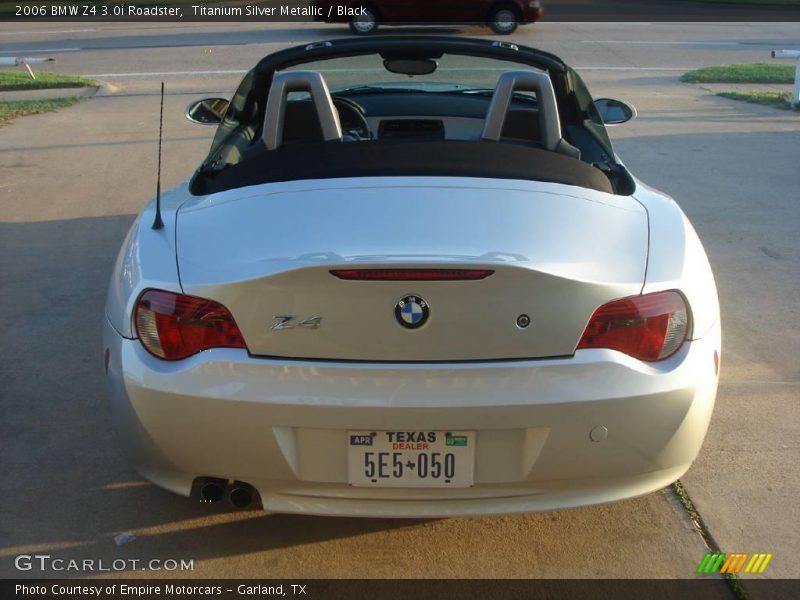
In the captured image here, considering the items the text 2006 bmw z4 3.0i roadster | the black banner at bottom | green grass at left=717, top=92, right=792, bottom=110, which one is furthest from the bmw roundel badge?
green grass at left=717, top=92, right=792, bottom=110

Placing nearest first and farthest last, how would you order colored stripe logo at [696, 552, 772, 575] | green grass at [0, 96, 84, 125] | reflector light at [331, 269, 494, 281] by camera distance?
1. reflector light at [331, 269, 494, 281]
2. colored stripe logo at [696, 552, 772, 575]
3. green grass at [0, 96, 84, 125]

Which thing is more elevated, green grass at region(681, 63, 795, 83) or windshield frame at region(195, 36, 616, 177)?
windshield frame at region(195, 36, 616, 177)

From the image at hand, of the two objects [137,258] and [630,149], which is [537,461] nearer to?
[137,258]

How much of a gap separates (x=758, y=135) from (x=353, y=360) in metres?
8.09

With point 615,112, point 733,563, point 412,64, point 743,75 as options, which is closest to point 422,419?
point 733,563

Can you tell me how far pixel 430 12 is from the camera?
19.9 meters

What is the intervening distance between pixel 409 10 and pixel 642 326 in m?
18.2

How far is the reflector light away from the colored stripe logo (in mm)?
1206

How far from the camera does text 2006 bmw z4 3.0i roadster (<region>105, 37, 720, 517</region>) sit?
101 inches

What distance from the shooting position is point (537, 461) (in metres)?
2.64

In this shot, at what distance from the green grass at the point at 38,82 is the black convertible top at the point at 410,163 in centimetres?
1084

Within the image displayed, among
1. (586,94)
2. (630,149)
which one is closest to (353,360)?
(586,94)

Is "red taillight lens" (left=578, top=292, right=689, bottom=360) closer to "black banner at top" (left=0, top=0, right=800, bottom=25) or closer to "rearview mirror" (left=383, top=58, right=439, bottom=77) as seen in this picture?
"rearview mirror" (left=383, top=58, right=439, bottom=77)

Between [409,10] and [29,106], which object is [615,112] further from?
[409,10]
